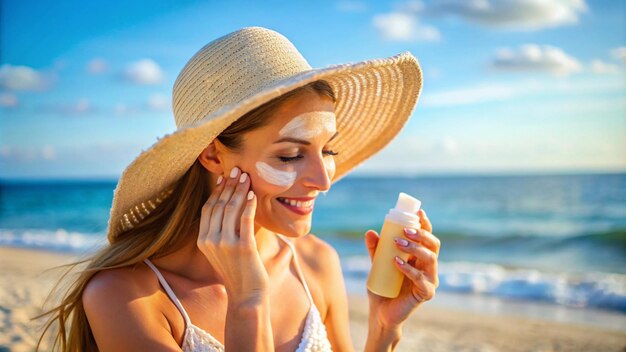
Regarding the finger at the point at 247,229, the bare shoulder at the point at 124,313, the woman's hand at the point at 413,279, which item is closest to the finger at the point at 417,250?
the woman's hand at the point at 413,279

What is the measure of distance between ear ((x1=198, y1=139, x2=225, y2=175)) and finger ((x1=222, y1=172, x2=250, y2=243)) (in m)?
0.16

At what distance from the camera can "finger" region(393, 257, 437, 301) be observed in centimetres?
232

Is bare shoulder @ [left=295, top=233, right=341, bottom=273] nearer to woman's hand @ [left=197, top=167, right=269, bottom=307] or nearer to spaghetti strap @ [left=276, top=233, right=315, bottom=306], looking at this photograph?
spaghetti strap @ [left=276, top=233, right=315, bottom=306]

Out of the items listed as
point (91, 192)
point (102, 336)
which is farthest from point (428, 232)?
point (91, 192)

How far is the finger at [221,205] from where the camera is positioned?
2060 mm

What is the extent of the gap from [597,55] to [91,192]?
112 ft

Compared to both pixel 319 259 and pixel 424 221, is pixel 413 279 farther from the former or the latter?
pixel 319 259

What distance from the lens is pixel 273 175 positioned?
2.19m

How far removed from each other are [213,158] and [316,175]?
1.51 ft

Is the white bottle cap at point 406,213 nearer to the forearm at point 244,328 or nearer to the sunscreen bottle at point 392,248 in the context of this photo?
the sunscreen bottle at point 392,248

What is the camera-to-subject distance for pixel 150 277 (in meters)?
2.26

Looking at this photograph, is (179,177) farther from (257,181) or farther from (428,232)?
(428,232)

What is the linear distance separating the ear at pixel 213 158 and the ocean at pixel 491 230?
75 centimetres

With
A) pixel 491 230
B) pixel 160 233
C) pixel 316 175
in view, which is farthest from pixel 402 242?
pixel 491 230
